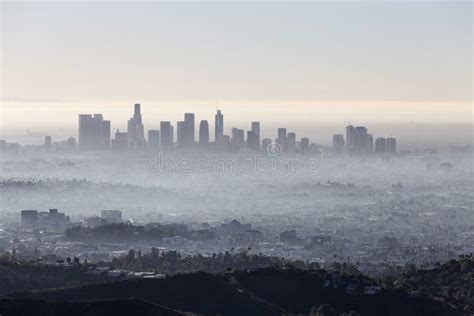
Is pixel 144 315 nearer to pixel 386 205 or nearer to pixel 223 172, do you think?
pixel 386 205

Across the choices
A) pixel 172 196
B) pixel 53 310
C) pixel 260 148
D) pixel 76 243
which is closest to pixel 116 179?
pixel 172 196

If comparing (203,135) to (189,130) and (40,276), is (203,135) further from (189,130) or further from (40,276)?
(40,276)

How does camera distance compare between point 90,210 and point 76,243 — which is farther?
point 90,210

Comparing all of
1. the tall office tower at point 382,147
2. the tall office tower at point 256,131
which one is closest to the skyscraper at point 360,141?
the tall office tower at point 382,147

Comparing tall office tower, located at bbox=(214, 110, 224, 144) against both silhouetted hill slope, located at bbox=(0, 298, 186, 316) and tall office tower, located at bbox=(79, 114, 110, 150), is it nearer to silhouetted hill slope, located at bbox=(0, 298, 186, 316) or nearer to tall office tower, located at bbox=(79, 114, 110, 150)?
tall office tower, located at bbox=(79, 114, 110, 150)

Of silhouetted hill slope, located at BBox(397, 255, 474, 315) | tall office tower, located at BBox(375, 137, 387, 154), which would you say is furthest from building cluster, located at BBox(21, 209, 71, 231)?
tall office tower, located at BBox(375, 137, 387, 154)

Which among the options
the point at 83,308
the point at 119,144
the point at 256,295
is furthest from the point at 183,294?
the point at 119,144
